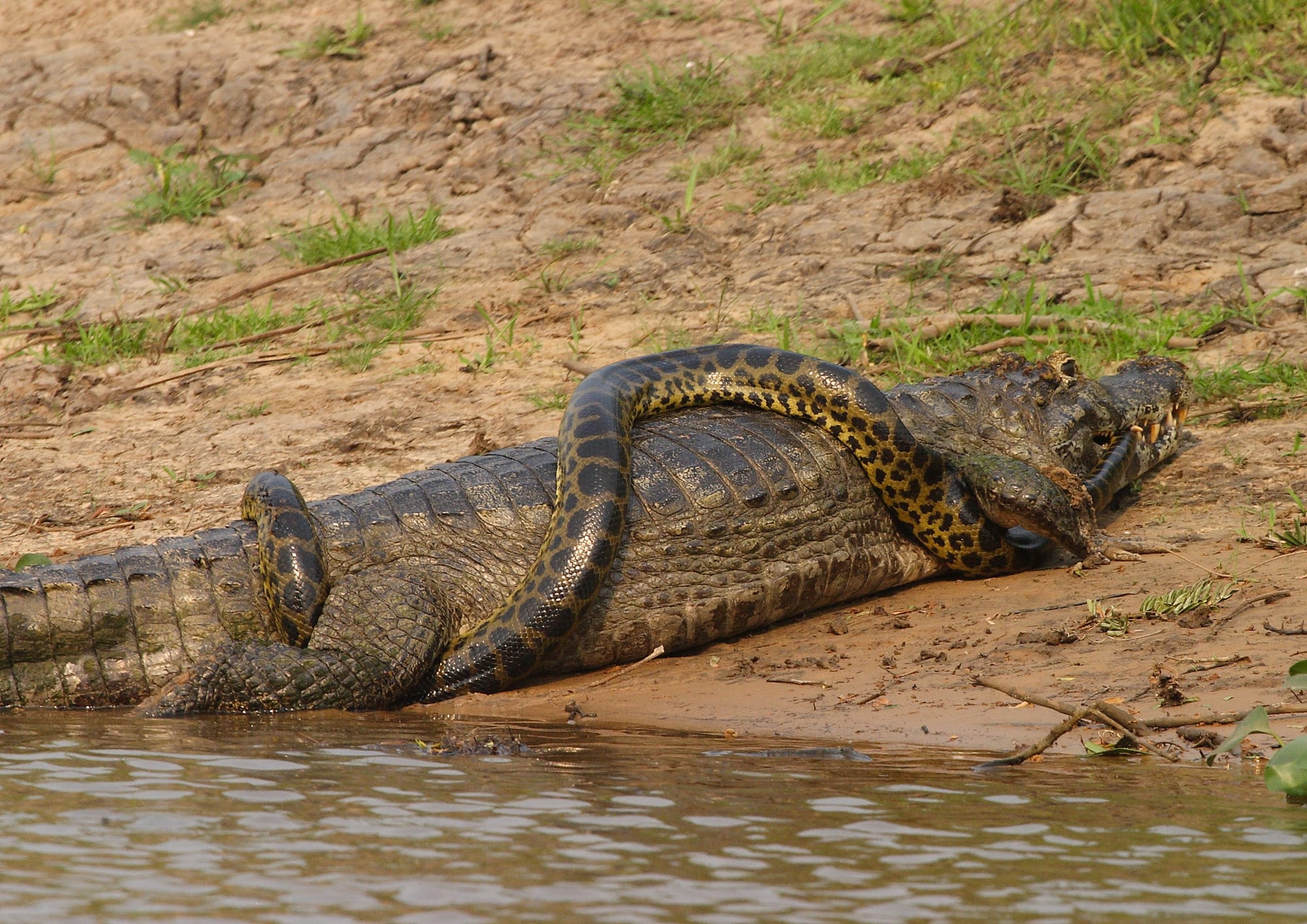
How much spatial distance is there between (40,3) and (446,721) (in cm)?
1068

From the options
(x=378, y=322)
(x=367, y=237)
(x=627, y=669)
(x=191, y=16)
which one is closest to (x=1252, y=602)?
(x=627, y=669)

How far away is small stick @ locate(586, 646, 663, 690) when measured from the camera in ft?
16.4

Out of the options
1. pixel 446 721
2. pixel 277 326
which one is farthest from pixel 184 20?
pixel 446 721

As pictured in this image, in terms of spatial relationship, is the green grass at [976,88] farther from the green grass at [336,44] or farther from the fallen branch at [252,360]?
the green grass at [336,44]

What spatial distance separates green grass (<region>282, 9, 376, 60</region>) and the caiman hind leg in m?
7.02

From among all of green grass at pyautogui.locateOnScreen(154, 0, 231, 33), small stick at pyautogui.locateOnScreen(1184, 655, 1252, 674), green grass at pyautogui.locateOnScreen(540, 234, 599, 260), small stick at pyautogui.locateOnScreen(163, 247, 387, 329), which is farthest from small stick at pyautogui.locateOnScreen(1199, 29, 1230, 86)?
green grass at pyautogui.locateOnScreen(154, 0, 231, 33)

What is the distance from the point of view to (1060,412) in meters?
6.45

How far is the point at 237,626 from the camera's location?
16.0 ft

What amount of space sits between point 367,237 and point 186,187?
5.65 feet

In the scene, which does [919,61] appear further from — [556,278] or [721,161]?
[556,278]

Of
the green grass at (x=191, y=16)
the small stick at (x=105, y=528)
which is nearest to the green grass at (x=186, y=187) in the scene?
the green grass at (x=191, y=16)

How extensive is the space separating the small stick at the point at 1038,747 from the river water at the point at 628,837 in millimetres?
41

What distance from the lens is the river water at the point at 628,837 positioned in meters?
2.65

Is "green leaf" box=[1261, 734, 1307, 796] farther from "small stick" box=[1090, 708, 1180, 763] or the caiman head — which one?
the caiman head
